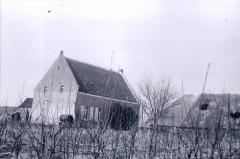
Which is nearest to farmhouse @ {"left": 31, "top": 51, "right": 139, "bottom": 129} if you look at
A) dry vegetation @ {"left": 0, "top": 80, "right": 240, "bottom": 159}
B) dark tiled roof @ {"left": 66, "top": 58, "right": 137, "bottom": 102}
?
dark tiled roof @ {"left": 66, "top": 58, "right": 137, "bottom": 102}

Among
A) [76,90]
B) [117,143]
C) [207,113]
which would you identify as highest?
[76,90]

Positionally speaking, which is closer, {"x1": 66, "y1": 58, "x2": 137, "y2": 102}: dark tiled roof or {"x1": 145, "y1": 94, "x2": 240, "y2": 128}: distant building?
{"x1": 145, "y1": 94, "x2": 240, "y2": 128}: distant building

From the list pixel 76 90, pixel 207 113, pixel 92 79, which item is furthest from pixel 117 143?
pixel 92 79

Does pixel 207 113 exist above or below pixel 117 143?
above

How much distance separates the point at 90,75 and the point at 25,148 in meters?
21.4

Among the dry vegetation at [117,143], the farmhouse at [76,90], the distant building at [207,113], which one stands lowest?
the dry vegetation at [117,143]

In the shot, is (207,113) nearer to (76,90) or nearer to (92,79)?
(76,90)

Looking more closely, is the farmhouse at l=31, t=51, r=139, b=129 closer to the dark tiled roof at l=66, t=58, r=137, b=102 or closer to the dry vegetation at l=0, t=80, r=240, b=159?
the dark tiled roof at l=66, t=58, r=137, b=102

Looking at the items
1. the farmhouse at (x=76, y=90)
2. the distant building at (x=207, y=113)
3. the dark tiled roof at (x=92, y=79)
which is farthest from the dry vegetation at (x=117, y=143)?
the dark tiled roof at (x=92, y=79)

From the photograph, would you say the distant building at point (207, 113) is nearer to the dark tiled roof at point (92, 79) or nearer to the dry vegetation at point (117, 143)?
the dry vegetation at point (117, 143)

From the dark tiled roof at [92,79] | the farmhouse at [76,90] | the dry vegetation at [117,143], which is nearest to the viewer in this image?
the dry vegetation at [117,143]

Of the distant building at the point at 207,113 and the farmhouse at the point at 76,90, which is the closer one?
the distant building at the point at 207,113

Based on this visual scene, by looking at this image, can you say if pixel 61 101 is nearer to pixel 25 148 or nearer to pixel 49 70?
pixel 49 70

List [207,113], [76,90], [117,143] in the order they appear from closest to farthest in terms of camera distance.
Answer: [117,143] → [207,113] → [76,90]
